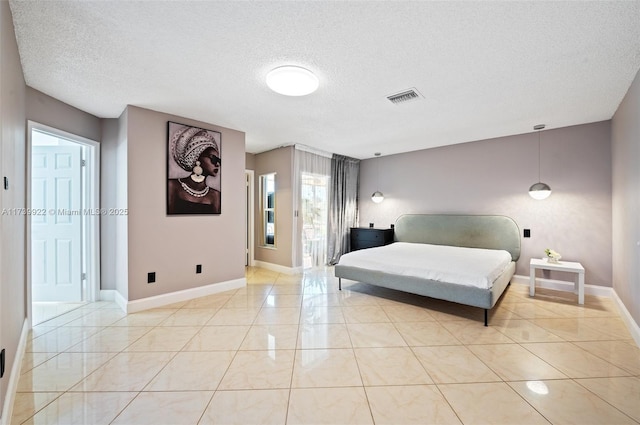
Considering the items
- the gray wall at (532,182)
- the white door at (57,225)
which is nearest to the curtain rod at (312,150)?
the gray wall at (532,182)

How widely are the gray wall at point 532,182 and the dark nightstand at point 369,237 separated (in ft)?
2.27

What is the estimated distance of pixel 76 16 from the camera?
175cm

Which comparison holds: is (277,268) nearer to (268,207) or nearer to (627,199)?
(268,207)

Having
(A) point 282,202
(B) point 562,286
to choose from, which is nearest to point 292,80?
(A) point 282,202

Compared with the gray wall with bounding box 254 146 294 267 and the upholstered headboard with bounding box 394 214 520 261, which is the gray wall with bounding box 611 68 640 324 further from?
the gray wall with bounding box 254 146 294 267

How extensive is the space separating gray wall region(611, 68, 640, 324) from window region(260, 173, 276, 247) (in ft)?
16.2

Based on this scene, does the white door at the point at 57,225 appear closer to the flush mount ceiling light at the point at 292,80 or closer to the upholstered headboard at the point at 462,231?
the flush mount ceiling light at the point at 292,80

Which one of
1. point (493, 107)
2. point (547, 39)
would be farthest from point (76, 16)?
point (493, 107)

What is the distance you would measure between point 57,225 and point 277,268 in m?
3.30

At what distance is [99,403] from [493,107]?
454 cm

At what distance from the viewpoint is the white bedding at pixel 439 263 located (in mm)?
2936

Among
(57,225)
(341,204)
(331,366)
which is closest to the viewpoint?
(331,366)

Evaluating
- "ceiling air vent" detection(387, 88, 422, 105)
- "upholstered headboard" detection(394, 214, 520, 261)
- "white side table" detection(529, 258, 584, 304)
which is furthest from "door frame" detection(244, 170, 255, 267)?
"white side table" detection(529, 258, 584, 304)

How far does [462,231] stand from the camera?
15.9ft
